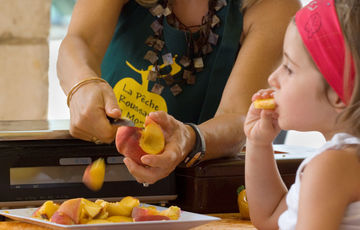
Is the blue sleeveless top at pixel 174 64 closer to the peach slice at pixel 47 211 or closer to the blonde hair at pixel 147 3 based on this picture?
the blonde hair at pixel 147 3

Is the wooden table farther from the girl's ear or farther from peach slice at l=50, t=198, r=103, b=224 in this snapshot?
the girl's ear

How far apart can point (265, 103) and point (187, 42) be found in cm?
91

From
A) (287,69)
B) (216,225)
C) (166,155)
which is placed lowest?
(216,225)

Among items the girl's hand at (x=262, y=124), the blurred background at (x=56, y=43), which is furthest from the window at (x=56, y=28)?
the girl's hand at (x=262, y=124)

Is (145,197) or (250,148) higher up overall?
(250,148)

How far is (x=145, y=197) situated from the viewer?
4.91 feet

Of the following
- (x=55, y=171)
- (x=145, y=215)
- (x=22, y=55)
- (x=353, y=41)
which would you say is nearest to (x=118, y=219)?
(x=145, y=215)

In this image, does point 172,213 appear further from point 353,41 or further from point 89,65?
point 89,65

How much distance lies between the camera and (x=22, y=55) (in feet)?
10.7

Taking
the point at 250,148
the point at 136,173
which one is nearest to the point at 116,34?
the point at 136,173

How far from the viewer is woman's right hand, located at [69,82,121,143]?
1.48m

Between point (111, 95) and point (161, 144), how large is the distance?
9.2 inches

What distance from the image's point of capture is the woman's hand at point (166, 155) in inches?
53.3

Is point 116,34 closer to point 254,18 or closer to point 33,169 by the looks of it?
point 254,18
